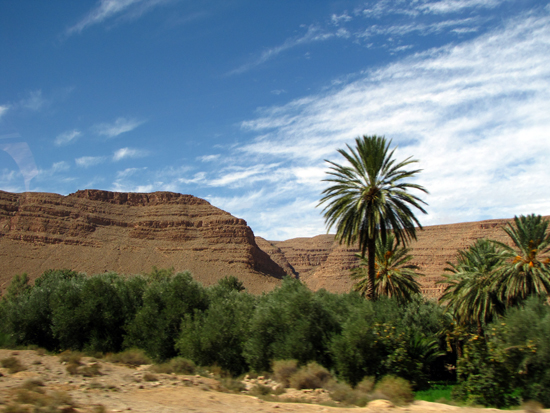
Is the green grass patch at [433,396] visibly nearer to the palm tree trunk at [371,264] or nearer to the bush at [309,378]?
the bush at [309,378]

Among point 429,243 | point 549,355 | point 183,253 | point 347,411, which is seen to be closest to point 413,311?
point 549,355

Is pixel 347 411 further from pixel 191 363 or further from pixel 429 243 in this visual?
pixel 429 243

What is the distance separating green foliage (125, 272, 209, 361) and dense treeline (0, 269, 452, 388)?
0.06 meters

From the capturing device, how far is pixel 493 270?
22609 mm

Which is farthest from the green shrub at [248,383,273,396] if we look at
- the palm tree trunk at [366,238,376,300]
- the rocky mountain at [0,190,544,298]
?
the rocky mountain at [0,190,544,298]

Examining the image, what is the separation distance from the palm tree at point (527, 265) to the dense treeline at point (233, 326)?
186 inches

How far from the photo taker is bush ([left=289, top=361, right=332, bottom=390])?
15.9 metres

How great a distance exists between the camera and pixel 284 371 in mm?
16781

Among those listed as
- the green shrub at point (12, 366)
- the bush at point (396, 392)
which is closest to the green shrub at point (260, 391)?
the bush at point (396, 392)

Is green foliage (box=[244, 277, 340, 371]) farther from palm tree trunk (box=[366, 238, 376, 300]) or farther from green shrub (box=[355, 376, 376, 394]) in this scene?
palm tree trunk (box=[366, 238, 376, 300])

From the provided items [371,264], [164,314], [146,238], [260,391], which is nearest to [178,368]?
[260,391]

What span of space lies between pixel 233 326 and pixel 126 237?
12037cm

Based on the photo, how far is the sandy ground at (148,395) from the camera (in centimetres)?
1159

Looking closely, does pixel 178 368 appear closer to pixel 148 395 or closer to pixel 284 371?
pixel 284 371
